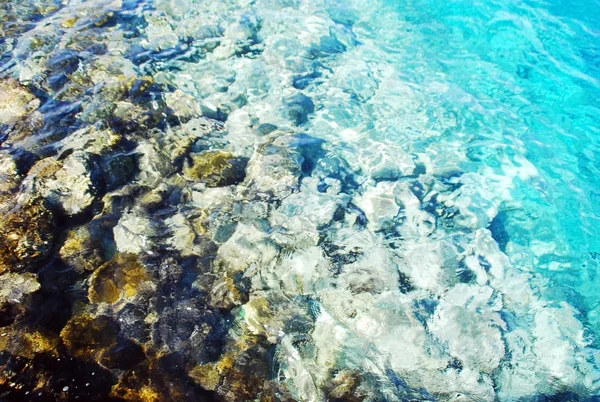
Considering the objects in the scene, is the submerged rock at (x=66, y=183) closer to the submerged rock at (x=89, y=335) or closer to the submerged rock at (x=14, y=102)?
the submerged rock at (x=89, y=335)

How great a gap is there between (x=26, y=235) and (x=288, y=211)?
127 inches

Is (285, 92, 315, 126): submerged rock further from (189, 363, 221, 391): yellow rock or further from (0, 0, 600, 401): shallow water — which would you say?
(189, 363, 221, 391): yellow rock

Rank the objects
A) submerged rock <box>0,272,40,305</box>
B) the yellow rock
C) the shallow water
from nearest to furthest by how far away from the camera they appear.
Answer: the yellow rock, the shallow water, submerged rock <box>0,272,40,305</box>

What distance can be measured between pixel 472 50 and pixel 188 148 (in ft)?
24.9

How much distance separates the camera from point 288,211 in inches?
187

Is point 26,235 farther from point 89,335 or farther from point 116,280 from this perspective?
point 89,335

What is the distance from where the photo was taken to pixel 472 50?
8594 mm

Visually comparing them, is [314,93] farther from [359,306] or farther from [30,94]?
[30,94]

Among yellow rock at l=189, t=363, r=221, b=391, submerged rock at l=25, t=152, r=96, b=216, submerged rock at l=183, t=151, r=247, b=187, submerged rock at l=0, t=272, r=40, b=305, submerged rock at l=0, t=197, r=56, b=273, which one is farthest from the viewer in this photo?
submerged rock at l=183, t=151, r=247, b=187

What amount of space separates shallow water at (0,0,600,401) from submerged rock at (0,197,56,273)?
0.10ft

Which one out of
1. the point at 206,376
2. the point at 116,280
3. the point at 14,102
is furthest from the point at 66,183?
the point at 206,376

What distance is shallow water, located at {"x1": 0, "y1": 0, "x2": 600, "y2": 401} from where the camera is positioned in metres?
3.51

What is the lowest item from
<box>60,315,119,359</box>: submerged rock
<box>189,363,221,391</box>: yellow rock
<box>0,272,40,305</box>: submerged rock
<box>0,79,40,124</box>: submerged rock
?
<box>189,363,221,391</box>: yellow rock

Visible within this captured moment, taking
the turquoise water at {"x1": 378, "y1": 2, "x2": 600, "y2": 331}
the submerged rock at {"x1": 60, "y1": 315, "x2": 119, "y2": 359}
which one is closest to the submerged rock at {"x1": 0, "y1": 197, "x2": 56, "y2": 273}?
the submerged rock at {"x1": 60, "y1": 315, "x2": 119, "y2": 359}
